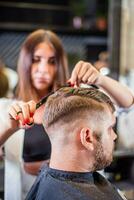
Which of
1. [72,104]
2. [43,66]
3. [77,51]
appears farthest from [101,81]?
[77,51]

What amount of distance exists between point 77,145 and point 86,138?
0.13 feet

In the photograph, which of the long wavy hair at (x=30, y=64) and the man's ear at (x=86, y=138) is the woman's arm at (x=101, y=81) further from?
the man's ear at (x=86, y=138)

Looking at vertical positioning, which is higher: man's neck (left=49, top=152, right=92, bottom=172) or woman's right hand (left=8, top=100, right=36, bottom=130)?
woman's right hand (left=8, top=100, right=36, bottom=130)

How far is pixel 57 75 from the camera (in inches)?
75.1

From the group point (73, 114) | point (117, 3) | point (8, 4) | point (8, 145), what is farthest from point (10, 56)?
point (73, 114)

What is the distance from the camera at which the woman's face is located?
1.83 metres

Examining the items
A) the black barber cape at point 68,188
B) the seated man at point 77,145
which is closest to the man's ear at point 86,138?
the seated man at point 77,145

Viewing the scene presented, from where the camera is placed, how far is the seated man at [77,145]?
45.7 inches

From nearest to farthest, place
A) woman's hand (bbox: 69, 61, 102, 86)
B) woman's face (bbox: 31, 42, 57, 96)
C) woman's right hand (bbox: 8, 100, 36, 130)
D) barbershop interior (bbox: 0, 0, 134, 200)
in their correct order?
1. woman's right hand (bbox: 8, 100, 36, 130)
2. woman's hand (bbox: 69, 61, 102, 86)
3. barbershop interior (bbox: 0, 0, 134, 200)
4. woman's face (bbox: 31, 42, 57, 96)

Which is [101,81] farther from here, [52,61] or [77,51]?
[77,51]

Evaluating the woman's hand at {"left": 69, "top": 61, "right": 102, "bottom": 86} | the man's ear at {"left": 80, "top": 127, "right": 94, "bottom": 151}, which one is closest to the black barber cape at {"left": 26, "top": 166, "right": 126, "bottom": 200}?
the man's ear at {"left": 80, "top": 127, "right": 94, "bottom": 151}

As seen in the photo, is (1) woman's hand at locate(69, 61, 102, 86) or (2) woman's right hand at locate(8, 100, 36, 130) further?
(1) woman's hand at locate(69, 61, 102, 86)

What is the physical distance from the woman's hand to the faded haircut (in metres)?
0.25

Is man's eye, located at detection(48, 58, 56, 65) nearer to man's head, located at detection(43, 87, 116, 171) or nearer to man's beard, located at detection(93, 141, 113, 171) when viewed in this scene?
man's head, located at detection(43, 87, 116, 171)
